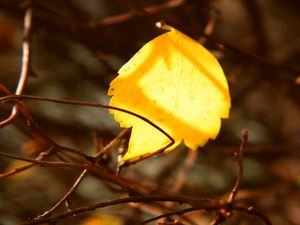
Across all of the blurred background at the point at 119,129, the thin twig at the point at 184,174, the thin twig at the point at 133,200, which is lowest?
the thin twig at the point at 133,200

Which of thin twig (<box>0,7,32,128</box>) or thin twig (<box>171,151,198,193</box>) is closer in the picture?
thin twig (<box>0,7,32,128</box>)

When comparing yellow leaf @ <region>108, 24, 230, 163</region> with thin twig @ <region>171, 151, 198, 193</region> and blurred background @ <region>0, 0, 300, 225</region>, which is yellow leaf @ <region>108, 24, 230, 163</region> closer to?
thin twig @ <region>171, 151, 198, 193</region>

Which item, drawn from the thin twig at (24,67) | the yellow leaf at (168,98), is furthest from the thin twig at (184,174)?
the yellow leaf at (168,98)

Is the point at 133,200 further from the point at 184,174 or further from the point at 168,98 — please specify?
the point at 184,174

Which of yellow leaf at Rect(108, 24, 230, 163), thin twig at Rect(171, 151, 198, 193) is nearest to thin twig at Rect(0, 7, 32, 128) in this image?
yellow leaf at Rect(108, 24, 230, 163)

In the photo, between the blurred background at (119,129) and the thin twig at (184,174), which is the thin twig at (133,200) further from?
the blurred background at (119,129)

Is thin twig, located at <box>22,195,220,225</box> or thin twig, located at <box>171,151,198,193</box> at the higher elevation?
thin twig, located at <box>171,151,198,193</box>

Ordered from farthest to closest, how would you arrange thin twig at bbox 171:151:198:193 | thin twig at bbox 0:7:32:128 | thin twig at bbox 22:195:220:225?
thin twig at bbox 171:151:198:193, thin twig at bbox 0:7:32:128, thin twig at bbox 22:195:220:225

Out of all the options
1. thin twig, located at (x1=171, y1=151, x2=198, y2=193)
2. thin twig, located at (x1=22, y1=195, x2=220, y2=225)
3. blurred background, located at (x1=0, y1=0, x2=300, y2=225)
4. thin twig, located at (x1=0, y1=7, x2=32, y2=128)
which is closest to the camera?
thin twig, located at (x1=22, y1=195, x2=220, y2=225)

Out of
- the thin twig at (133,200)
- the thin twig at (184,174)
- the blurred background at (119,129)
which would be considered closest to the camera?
the thin twig at (133,200)
